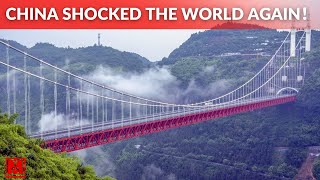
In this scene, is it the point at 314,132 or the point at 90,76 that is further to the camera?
the point at 90,76

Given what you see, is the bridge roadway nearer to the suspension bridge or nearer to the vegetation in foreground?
the vegetation in foreground

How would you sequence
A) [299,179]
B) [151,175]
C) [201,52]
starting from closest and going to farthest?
1. [299,179]
2. [151,175]
3. [201,52]

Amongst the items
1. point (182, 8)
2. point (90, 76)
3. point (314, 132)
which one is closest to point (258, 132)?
point (314, 132)

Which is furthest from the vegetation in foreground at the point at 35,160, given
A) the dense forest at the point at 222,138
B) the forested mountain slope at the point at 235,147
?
the forested mountain slope at the point at 235,147

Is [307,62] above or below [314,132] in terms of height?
above

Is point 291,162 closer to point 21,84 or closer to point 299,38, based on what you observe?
A: point 299,38

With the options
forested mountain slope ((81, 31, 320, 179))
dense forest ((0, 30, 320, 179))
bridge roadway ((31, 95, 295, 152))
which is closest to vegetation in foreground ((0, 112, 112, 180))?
bridge roadway ((31, 95, 295, 152))

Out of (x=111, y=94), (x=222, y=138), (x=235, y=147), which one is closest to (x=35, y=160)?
(x=235, y=147)

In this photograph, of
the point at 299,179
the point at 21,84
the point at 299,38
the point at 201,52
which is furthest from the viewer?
the point at 201,52
